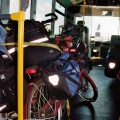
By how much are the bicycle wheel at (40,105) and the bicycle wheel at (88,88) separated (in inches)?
59.6

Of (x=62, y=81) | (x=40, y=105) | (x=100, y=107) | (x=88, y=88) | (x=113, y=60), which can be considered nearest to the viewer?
(x=62, y=81)

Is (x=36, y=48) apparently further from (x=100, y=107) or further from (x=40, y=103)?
(x=100, y=107)

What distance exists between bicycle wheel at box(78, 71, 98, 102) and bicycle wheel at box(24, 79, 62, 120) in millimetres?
1514

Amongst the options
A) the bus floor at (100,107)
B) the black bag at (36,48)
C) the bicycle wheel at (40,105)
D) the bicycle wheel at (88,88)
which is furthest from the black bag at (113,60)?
the black bag at (36,48)

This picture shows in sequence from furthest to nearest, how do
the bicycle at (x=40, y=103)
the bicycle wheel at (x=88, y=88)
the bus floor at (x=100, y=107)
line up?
the bicycle wheel at (x=88, y=88) → the bus floor at (x=100, y=107) → the bicycle at (x=40, y=103)

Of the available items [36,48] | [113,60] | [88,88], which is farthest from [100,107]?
[36,48]

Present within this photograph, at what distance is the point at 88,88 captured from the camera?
378 cm

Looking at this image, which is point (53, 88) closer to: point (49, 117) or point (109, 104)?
point (49, 117)

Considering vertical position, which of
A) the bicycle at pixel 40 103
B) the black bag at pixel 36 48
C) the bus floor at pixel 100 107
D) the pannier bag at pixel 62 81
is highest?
the black bag at pixel 36 48

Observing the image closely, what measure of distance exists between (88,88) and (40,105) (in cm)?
167

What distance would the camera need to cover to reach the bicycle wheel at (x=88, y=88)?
12.2 ft

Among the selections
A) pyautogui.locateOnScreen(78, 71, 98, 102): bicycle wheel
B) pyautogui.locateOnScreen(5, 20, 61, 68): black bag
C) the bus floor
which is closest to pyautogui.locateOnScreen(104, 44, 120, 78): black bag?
the bus floor

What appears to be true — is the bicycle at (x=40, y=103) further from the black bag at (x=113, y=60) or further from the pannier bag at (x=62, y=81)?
the black bag at (x=113, y=60)

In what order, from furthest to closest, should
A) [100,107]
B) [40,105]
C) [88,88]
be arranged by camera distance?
1. [88,88]
2. [100,107]
3. [40,105]
